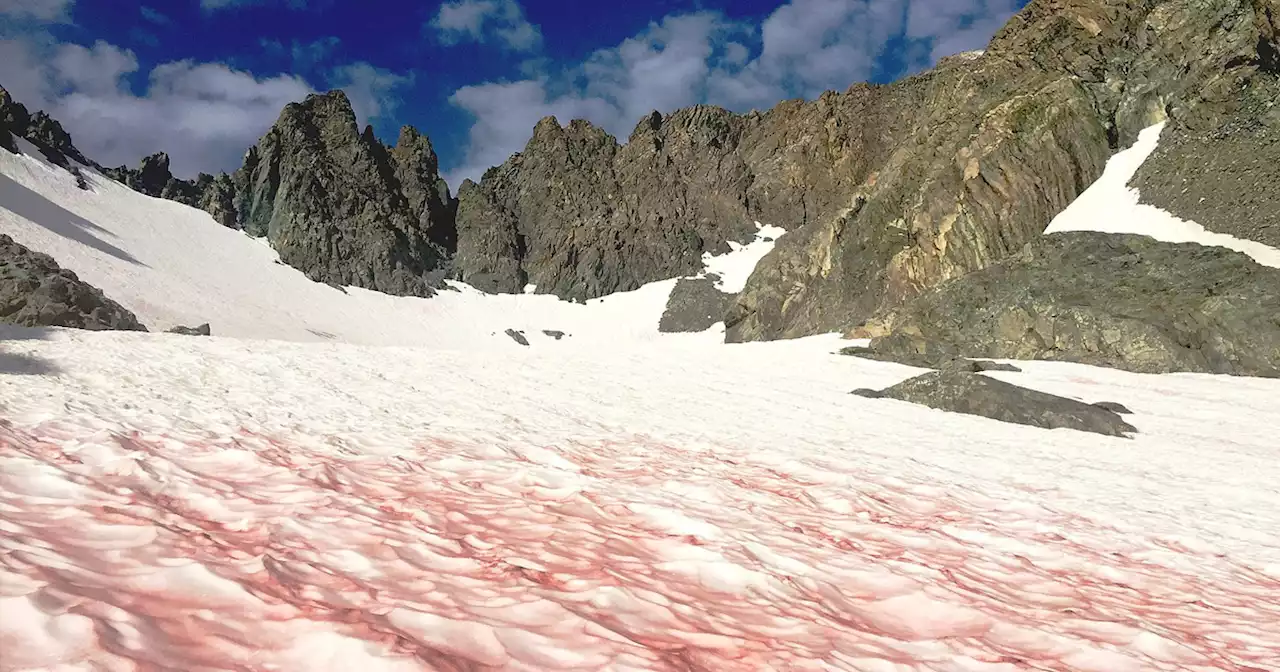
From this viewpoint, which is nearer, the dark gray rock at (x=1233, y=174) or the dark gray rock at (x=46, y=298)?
the dark gray rock at (x=46, y=298)

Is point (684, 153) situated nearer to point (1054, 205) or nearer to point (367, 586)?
point (1054, 205)

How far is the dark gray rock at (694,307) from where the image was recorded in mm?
88238

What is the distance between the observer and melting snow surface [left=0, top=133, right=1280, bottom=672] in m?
2.93

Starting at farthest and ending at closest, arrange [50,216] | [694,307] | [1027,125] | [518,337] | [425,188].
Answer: [425,188] < [694,307] < [518,337] < [50,216] < [1027,125]

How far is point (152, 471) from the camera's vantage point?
201 inches

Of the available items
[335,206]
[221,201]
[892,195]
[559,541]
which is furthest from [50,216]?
[559,541]

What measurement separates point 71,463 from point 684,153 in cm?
10688

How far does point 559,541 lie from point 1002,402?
1555 cm

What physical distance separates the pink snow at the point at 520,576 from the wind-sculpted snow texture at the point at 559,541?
0.02 metres

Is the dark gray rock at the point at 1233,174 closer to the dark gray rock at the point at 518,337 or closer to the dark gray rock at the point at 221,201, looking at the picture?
the dark gray rock at the point at 518,337

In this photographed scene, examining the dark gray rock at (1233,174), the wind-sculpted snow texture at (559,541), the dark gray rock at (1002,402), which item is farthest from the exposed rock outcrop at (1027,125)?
the wind-sculpted snow texture at (559,541)

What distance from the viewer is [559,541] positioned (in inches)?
184

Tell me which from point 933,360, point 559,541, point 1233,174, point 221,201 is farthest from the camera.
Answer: point 221,201

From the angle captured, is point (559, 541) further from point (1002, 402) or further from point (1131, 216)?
point (1131, 216)
